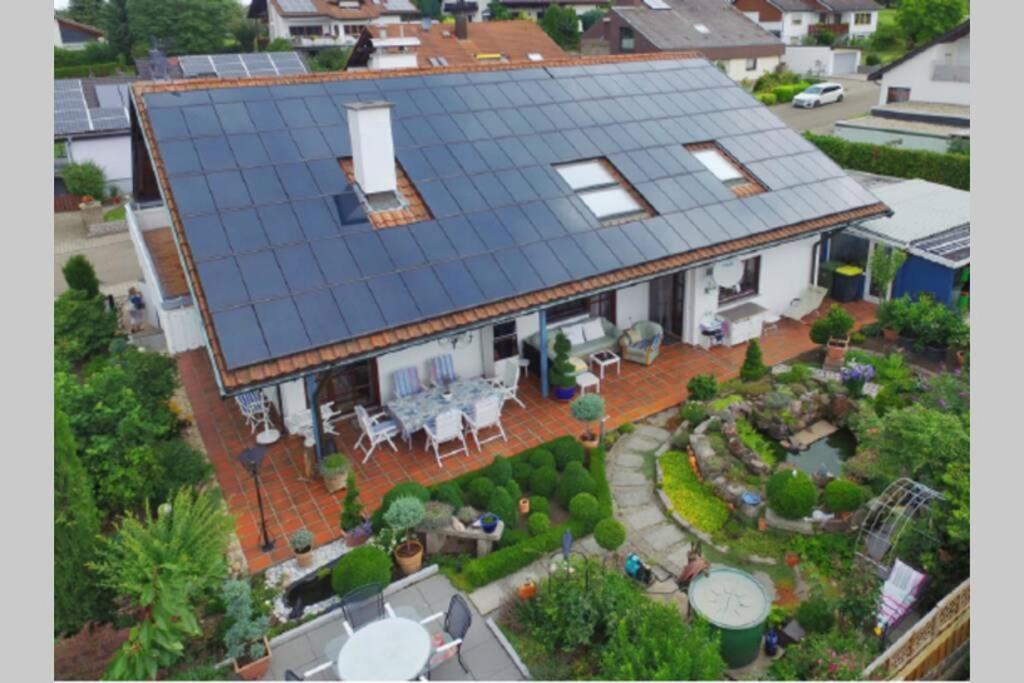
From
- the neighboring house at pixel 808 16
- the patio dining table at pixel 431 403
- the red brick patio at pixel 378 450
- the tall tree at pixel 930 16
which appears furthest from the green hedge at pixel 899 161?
the neighboring house at pixel 808 16

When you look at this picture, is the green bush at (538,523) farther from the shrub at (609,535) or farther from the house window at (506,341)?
the house window at (506,341)

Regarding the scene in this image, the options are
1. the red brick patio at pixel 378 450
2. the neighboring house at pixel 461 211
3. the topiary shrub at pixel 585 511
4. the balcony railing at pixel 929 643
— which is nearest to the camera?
the balcony railing at pixel 929 643

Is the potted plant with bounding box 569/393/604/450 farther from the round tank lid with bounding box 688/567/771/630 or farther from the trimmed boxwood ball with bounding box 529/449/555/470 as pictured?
the round tank lid with bounding box 688/567/771/630

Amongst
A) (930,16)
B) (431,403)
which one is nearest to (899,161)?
(431,403)

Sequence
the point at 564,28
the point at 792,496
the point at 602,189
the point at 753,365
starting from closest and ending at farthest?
the point at 792,496 → the point at 753,365 → the point at 602,189 → the point at 564,28

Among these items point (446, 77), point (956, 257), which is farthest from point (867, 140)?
point (446, 77)

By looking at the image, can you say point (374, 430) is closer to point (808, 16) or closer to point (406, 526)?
point (406, 526)
